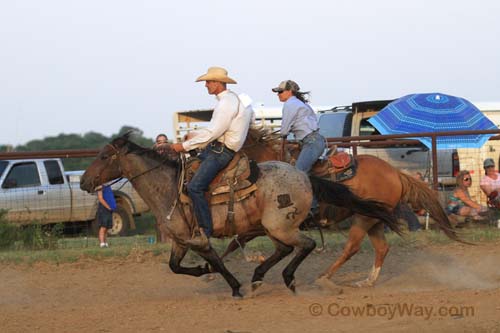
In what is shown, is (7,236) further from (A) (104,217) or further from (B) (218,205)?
(B) (218,205)

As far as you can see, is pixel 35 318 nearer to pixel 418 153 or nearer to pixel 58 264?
pixel 58 264

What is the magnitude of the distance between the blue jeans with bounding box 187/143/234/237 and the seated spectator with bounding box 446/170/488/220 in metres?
6.35

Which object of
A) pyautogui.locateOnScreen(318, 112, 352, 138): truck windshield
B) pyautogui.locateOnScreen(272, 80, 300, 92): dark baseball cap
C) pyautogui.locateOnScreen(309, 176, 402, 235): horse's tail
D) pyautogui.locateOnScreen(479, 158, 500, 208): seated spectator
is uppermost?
pyautogui.locateOnScreen(272, 80, 300, 92): dark baseball cap

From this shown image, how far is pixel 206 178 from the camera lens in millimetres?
8352

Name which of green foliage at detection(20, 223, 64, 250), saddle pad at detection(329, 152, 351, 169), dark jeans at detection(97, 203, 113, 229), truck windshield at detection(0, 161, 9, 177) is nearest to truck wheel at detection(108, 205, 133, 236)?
truck windshield at detection(0, 161, 9, 177)

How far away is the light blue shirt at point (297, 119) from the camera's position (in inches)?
385

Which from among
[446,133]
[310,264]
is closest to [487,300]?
[310,264]

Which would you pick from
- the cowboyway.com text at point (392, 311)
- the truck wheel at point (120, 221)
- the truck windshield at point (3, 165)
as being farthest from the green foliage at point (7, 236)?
the cowboyway.com text at point (392, 311)

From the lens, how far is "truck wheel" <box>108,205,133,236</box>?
16.6 meters

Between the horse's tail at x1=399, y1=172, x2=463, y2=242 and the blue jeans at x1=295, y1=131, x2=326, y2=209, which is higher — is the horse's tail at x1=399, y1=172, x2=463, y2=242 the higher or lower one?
the lower one

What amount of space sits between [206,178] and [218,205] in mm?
333

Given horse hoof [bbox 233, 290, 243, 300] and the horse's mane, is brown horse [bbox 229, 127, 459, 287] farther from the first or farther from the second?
the horse's mane

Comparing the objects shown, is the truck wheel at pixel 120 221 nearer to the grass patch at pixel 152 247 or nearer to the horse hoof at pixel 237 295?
the grass patch at pixel 152 247

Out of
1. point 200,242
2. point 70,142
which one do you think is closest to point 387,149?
point 200,242
